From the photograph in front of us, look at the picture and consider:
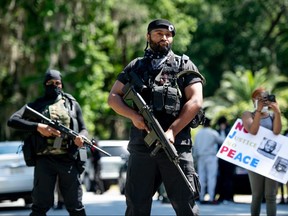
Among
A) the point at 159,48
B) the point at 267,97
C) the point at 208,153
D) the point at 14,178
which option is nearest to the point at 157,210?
the point at 208,153

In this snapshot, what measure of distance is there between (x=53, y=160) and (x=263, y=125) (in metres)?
2.45

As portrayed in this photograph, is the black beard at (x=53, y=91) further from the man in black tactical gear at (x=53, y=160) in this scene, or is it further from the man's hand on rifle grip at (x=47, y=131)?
the man's hand on rifle grip at (x=47, y=131)

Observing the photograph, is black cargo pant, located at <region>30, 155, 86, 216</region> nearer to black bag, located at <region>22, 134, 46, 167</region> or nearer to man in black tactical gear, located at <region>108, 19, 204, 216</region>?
black bag, located at <region>22, 134, 46, 167</region>

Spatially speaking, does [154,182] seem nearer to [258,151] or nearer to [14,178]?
[258,151]

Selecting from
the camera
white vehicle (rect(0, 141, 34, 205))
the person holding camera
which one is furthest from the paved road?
the camera

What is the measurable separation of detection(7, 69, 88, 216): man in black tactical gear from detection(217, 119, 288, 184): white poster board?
5.49 feet

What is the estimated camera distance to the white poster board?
913cm

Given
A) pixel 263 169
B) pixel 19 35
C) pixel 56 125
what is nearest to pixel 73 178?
pixel 56 125

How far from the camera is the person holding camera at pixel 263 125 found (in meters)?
9.16

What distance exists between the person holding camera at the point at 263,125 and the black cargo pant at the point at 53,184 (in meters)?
2.02

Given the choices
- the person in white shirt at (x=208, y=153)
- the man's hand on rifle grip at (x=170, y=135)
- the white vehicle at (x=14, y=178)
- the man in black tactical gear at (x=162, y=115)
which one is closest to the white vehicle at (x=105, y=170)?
the person in white shirt at (x=208, y=153)

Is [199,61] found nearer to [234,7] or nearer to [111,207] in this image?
[234,7]

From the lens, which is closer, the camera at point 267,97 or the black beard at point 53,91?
the black beard at point 53,91

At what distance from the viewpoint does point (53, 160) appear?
8.51 metres
